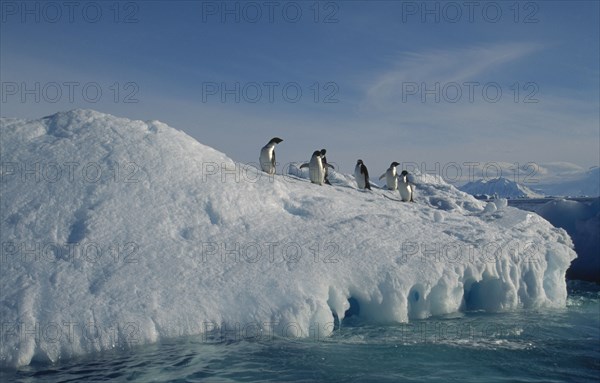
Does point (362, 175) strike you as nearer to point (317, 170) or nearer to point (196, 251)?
point (317, 170)

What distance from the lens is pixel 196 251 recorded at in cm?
764

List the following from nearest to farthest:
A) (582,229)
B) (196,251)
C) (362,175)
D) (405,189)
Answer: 1. (196,251)
2. (405,189)
3. (362,175)
4. (582,229)

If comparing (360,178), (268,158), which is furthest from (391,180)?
(268,158)

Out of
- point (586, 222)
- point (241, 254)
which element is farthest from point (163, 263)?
point (586, 222)

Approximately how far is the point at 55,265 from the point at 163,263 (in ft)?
4.74

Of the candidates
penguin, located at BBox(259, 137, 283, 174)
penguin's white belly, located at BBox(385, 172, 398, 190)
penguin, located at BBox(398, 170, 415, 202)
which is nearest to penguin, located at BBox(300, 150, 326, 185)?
penguin, located at BBox(259, 137, 283, 174)

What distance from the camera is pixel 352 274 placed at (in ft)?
25.4

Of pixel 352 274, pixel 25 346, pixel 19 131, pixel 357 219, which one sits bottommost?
pixel 25 346

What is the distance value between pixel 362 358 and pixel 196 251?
3010 mm

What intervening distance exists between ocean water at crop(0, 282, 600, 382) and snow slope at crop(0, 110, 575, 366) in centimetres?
26

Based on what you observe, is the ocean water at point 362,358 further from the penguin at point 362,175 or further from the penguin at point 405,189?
the penguin at point 362,175

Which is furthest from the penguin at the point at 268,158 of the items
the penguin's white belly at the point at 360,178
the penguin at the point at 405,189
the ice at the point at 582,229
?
the ice at the point at 582,229

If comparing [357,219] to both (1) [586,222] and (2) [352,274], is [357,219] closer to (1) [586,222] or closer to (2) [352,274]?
(2) [352,274]

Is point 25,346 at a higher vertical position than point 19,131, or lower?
lower
